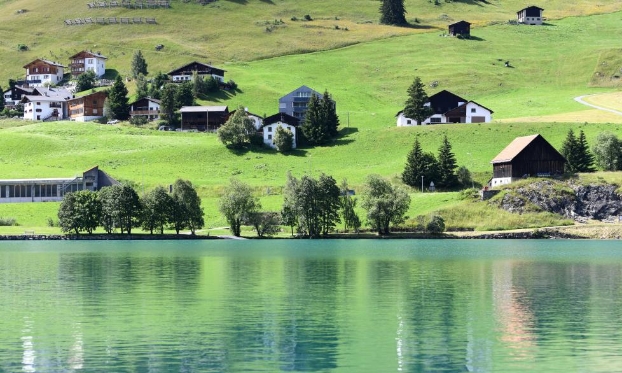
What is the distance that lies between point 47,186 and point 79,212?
1180 inches

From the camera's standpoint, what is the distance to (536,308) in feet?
176

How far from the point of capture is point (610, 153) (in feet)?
484

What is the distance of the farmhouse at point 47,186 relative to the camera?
511 ft

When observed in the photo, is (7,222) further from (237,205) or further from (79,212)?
(237,205)

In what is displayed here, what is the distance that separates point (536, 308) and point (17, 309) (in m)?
26.9

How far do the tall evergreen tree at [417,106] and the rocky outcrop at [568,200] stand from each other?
5064 cm

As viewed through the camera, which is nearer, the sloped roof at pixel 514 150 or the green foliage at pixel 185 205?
the green foliage at pixel 185 205

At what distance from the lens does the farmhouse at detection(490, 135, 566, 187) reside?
142500 millimetres

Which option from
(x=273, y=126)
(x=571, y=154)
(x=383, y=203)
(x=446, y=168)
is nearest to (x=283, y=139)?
(x=273, y=126)

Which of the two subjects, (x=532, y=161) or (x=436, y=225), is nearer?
(x=436, y=225)

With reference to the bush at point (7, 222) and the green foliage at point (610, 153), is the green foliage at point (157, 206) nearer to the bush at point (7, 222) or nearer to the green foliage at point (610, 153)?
the bush at point (7, 222)

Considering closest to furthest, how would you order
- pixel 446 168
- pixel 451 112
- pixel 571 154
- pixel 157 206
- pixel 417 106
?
1. pixel 157 206
2. pixel 571 154
3. pixel 446 168
4. pixel 417 106
5. pixel 451 112

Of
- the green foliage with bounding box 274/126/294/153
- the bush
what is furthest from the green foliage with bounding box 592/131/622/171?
the bush

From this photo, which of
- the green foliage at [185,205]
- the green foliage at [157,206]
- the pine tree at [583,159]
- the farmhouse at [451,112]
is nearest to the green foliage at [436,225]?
the pine tree at [583,159]
